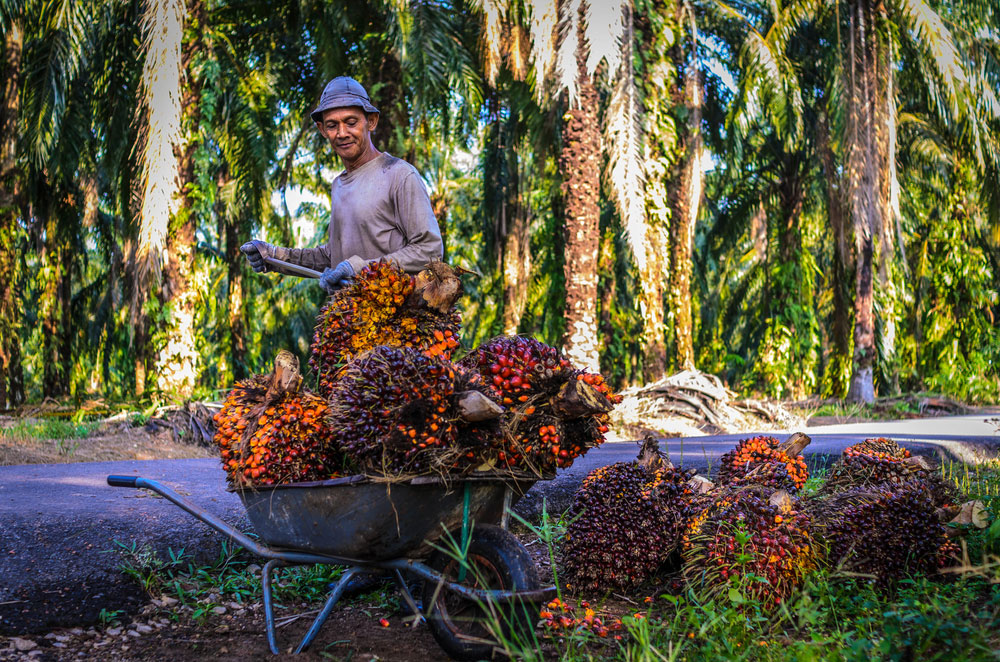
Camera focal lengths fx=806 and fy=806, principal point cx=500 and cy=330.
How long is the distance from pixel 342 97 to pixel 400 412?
1.55 metres

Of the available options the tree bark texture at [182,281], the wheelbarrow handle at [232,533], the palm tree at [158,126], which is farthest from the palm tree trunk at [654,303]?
the wheelbarrow handle at [232,533]

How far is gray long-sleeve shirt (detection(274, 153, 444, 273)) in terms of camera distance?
11.0 feet

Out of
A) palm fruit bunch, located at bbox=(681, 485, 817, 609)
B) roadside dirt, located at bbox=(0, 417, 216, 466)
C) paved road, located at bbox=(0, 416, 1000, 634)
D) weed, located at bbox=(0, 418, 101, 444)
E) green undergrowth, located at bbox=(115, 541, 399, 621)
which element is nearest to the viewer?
palm fruit bunch, located at bbox=(681, 485, 817, 609)

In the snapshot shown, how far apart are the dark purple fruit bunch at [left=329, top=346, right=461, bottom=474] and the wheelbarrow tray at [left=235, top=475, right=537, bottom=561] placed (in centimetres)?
9

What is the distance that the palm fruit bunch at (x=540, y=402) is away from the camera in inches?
103

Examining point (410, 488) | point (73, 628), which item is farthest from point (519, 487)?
point (73, 628)

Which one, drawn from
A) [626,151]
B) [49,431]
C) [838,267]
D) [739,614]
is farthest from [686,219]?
[739,614]

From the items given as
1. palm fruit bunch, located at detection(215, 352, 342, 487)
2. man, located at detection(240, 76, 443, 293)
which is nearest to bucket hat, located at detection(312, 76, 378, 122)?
man, located at detection(240, 76, 443, 293)

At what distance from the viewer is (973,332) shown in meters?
13.4

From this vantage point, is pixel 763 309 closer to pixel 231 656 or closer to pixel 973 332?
pixel 973 332

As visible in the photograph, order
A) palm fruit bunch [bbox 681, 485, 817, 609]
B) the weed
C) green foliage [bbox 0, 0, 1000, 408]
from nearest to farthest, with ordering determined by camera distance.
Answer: palm fruit bunch [bbox 681, 485, 817, 609] < the weed < green foliage [bbox 0, 0, 1000, 408]

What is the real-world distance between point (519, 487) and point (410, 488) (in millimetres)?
478

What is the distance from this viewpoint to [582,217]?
8.79 metres

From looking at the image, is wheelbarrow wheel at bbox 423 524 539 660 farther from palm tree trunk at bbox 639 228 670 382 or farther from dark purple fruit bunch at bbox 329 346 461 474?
palm tree trunk at bbox 639 228 670 382
